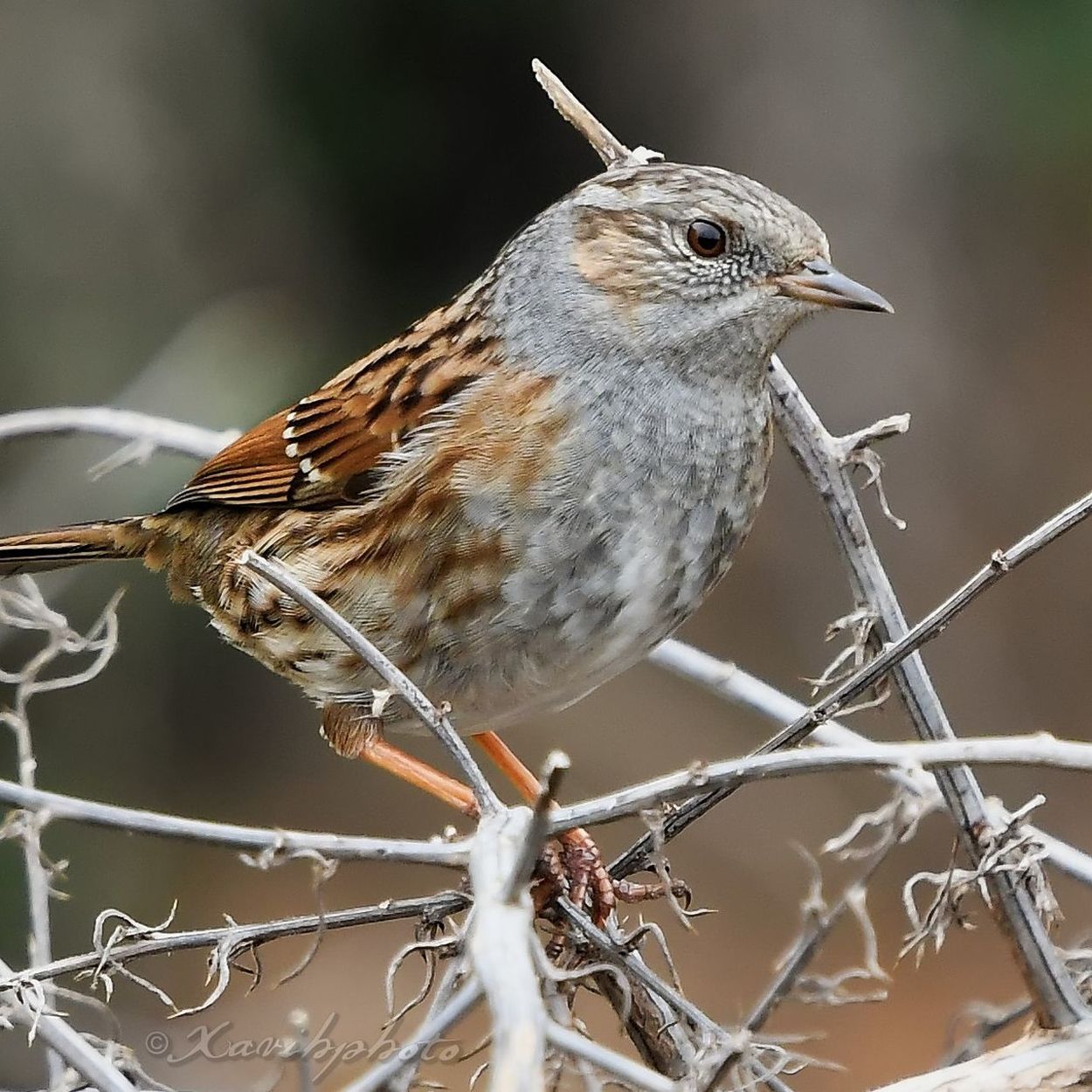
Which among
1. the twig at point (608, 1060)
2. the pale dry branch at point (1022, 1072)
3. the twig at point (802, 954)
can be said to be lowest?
the pale dry branch at point (1022, 1072)

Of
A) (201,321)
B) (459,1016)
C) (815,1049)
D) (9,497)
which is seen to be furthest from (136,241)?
(459,1016)

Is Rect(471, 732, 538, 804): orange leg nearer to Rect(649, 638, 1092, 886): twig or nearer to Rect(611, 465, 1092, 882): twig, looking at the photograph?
Rect(649, 638, 1092, 886): twig

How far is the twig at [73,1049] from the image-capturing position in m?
1.48

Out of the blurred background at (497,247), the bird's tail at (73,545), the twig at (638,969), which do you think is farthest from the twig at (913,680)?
the blurred background at (497,247)

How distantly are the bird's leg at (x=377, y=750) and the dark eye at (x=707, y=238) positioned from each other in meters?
0.85

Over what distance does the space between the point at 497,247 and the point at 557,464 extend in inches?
169

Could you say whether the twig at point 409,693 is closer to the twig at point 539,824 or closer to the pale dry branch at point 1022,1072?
the twig at point 539,824

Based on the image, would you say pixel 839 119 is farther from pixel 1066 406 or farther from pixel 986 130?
pixel 1066 406

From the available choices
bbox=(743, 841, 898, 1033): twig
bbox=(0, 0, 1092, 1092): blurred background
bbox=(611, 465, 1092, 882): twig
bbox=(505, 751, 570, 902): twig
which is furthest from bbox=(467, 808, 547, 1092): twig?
bbox=(0, 0, 1092, 1092): blurred background

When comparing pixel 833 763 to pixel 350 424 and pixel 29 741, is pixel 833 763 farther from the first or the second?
pixel 350 424

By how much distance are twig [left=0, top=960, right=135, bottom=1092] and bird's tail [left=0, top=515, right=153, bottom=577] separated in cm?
151

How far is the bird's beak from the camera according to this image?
7.45 ft

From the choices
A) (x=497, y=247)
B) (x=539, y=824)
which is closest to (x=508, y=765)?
(x=539, y=824)

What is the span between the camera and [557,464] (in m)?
2.29
